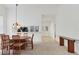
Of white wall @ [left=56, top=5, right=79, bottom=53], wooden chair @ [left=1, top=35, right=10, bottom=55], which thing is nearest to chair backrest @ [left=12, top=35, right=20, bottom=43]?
wooden chair @ [left=1, top=35, right=10, bottom=55]

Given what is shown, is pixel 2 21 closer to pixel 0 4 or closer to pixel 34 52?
pixel 0 4

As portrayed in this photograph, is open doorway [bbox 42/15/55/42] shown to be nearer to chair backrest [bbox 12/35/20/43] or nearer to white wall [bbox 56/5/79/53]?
white wall [bbox 56/5/79/53]

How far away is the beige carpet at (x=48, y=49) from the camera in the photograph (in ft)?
12.1

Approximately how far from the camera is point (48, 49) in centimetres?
376

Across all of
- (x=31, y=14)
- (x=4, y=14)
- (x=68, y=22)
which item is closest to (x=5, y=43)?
(x=4, y=14)

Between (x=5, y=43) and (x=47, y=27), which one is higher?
(x=47, y=27)

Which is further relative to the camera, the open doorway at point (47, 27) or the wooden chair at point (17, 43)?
the open doorway at point (47, 27)

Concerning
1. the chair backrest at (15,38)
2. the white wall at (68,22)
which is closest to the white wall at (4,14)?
the chair backrest at (15,38)

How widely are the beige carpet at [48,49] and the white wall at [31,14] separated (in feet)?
0.63

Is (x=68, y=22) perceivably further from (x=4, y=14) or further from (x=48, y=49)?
(x=4, y=14)

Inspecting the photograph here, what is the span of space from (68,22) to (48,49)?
87 centimetres

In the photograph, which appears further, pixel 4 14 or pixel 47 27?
pixel 47 27

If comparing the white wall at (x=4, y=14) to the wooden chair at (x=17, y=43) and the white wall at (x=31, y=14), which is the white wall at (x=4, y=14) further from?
the wooden chair at (x=17, y=43)
